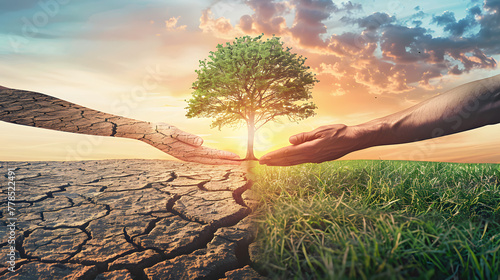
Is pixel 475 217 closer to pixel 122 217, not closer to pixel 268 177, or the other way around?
pixel 268 177

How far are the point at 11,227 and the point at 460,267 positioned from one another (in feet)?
8.71

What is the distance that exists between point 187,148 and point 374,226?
2830 millimetres

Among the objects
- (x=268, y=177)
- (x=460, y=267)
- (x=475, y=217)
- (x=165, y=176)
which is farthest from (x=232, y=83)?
(x=460, y=267)

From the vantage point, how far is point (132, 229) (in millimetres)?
1834

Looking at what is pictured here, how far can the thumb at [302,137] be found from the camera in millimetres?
2035

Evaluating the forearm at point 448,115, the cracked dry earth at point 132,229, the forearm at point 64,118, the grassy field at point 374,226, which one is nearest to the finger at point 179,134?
the forearm at point 64,118

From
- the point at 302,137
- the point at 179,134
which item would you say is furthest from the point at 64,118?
the point at 302,137

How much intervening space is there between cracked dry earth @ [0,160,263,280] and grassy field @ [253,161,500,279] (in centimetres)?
22

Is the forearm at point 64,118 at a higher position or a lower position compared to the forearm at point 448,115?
higher

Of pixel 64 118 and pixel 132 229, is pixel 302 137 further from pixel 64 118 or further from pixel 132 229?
pixel 64 118

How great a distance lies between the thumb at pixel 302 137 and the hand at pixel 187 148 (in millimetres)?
1578

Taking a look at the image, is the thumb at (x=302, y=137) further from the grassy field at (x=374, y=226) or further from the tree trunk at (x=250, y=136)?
the tree trunk at (x=250, y=136)

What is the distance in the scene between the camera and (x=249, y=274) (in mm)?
1359

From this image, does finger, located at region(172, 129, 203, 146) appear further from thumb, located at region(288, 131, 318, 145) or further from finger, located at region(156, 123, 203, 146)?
thumb, located at region(288, 131, 318, 145)
